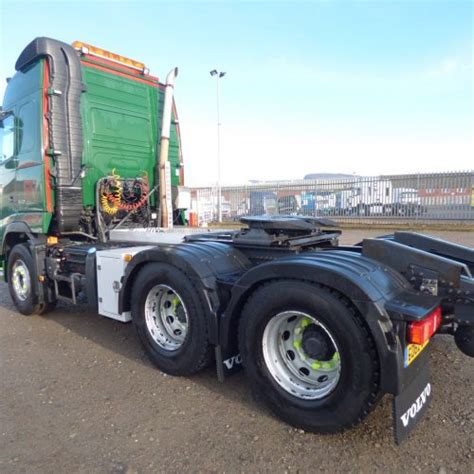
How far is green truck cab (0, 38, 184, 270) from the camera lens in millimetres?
4984

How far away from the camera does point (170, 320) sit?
370 centimetres

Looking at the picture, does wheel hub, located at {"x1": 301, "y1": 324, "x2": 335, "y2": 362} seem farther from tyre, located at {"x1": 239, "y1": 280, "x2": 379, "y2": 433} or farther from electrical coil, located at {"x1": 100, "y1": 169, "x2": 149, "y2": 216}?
electrical coil, located at {"x1": 100, "y1": 169, "x2": 149, "y2": 216}

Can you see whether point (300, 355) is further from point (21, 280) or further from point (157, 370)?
point (21, 280)

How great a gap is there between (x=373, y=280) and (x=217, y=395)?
1603mm

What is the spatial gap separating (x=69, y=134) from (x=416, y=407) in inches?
188

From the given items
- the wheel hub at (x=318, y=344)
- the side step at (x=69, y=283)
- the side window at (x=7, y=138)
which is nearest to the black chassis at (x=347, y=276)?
the wheel hub at (x=318, y=344)

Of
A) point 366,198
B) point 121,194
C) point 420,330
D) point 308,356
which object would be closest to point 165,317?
point 308,356

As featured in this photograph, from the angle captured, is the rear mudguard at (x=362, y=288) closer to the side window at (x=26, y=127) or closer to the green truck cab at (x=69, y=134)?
the green truck cab at (x=69, y=134)

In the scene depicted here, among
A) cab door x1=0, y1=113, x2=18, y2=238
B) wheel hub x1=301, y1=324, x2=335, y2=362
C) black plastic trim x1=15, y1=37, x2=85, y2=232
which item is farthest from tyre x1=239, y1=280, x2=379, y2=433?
cab door x1=0, y1=113, x2=18, y2=238

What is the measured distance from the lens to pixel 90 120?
538 centimetres

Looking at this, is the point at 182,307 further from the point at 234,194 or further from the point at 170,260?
the point at 234,194

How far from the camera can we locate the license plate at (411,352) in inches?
91.8

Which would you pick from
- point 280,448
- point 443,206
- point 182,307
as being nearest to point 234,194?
point 443,206

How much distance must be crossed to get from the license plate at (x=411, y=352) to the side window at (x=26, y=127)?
4902 millimetres
